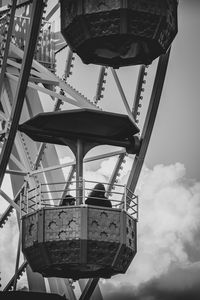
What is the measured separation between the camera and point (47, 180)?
4097cm

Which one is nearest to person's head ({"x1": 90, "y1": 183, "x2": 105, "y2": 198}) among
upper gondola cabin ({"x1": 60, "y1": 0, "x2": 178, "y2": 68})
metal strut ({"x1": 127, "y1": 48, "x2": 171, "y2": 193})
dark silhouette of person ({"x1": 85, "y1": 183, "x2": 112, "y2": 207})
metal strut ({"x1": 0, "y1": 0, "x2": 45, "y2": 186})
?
dark silhouette of person ({"x1": 85, "y1": 183, "x2": 112, "y2": 207})

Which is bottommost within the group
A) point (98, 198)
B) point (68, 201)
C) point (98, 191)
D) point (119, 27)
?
point (98, 198)

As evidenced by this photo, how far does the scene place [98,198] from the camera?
32531 millimetres

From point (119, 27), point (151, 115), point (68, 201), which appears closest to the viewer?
point (119, 27)

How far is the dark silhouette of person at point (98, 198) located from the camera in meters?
32.8

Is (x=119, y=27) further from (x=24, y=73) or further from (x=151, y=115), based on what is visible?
(x=151, y=115)

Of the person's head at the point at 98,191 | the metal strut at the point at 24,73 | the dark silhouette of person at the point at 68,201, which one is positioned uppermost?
the metal strut at the point at 24,73


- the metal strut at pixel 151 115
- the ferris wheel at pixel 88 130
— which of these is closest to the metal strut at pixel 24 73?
the ferris wheel at pixel 88 130

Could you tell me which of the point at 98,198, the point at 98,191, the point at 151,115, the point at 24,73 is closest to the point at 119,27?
the point at 24,73

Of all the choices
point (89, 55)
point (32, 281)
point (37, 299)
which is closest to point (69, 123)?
point (89, 55)

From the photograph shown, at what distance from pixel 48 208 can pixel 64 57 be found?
10.3 metres

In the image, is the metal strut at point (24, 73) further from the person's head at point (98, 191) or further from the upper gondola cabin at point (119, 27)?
the person's head at point (98, 191)

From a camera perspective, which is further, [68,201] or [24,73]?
[68,201]

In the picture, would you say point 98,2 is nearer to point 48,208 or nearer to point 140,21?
point 140,21
